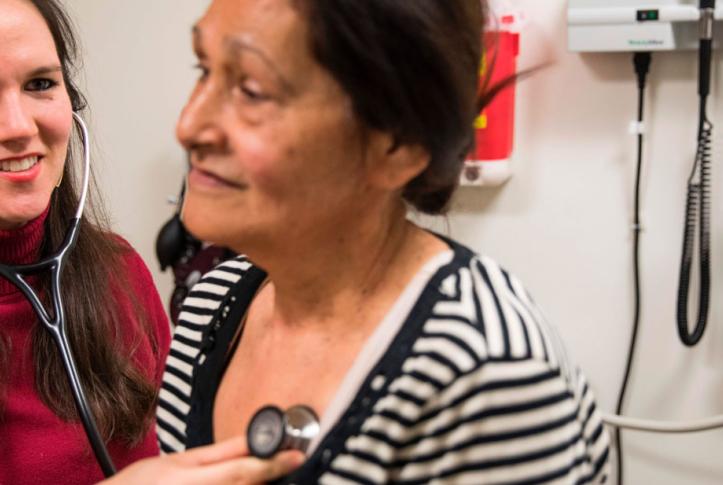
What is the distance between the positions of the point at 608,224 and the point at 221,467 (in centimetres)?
136

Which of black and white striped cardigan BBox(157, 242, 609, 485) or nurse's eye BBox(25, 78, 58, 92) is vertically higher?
nurse's eye BBox(25, 78, 58, 92)

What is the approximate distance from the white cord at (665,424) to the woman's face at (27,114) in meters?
1.23

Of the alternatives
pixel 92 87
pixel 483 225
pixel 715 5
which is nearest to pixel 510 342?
pixel 715 5

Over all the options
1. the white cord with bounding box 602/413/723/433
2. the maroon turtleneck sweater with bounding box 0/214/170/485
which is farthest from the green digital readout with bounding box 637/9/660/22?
the maroon turtleneck sweater with bounding box 0/214/170/485

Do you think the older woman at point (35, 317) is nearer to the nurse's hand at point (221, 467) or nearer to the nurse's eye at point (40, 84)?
the nurse's eye at point (40, 84)

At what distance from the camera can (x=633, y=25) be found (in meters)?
1.74

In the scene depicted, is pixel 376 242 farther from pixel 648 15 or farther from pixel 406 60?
pixel 648 15

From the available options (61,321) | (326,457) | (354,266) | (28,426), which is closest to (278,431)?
(326,457)

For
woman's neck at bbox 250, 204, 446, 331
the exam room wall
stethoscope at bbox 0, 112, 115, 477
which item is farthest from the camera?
the exam room wall

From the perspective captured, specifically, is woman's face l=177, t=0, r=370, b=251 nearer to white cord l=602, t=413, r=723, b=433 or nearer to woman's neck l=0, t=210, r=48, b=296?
woman's neck l=0, t=210, r=48, b=296

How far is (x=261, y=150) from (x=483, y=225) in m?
1.37

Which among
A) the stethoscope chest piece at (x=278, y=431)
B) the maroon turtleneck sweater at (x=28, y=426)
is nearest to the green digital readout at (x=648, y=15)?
the maroon turtleneck sweater at (x=28, y=426)

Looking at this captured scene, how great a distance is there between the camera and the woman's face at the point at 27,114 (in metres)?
1.31

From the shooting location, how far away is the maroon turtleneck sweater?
4.34 feet
